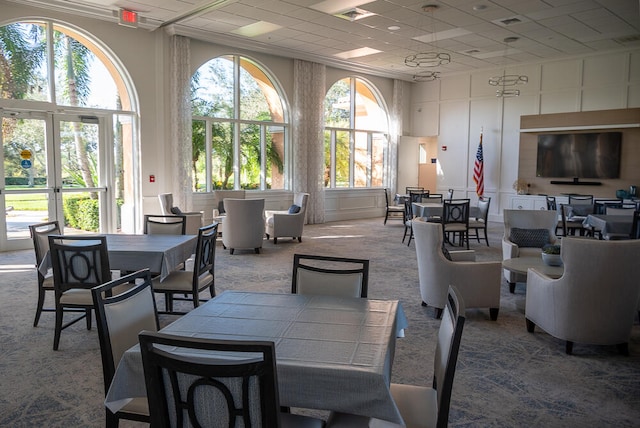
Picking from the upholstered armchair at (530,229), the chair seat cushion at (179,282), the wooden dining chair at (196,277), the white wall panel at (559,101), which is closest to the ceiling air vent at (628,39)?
the white wall panel at (559,101)

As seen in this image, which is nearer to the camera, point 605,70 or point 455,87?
point 605,70

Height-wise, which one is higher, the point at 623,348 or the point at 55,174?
the point at 55,174

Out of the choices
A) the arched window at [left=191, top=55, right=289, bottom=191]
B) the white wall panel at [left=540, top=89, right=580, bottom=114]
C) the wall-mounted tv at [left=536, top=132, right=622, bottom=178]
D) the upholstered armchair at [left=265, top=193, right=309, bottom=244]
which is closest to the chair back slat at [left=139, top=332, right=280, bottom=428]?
the upholstered armchair at [left=265, top=193, right=309, bottom=244]

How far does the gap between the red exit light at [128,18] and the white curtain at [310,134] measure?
4.50 m

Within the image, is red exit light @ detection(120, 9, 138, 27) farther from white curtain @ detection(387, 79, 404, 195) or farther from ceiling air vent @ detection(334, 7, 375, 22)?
white curtain @ detection(387, 79, 404, 195)

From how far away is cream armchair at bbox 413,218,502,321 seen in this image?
478 centimetres

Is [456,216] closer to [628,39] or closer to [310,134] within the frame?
[310,134]

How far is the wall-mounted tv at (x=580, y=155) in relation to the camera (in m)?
11.2

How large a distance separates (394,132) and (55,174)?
30.3ft

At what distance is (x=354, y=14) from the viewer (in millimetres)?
8578

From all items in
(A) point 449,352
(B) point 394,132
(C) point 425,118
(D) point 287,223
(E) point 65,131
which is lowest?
(D) point 287,223

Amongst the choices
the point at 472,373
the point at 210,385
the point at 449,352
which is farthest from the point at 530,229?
the point at 210,385

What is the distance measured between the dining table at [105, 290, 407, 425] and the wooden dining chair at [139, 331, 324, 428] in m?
0.29

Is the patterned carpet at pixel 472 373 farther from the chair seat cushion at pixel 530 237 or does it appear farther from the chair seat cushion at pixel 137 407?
the chair seat cushion at pixel 137 407
